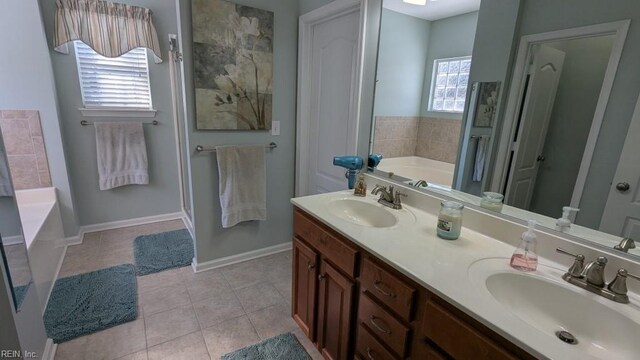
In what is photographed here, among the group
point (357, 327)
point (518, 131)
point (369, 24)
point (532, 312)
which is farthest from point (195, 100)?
point (532, 312)

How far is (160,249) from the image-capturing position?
283cm

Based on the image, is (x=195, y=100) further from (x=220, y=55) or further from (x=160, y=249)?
(x=160, y=249)

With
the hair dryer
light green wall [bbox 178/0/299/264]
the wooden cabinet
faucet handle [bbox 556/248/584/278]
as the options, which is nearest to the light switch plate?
light green wall [bbox 178/0/299/264]

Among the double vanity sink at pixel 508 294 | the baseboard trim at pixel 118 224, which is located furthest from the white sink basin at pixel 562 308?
the baseboard trim at pixel 118 224

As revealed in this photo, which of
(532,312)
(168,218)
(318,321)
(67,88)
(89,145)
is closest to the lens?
(532,312)

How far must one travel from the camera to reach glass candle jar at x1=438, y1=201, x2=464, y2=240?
1.23m

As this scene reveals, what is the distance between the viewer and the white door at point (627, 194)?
3.12 feet

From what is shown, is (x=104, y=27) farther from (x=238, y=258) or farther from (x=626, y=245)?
(x=626, y=245)

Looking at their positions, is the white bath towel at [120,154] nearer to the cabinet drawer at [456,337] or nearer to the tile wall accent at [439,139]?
the tile wall accent at [439,139]

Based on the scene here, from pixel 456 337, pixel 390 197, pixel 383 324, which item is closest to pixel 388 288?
pixel 383 324

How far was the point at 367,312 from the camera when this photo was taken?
1243 millimetres

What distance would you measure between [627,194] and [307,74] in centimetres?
208

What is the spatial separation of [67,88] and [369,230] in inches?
123

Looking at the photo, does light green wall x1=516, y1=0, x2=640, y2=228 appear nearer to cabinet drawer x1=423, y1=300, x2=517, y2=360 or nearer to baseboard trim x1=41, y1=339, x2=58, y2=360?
cabinet drawer x1=423, y1=300, x2=517, y2=360
